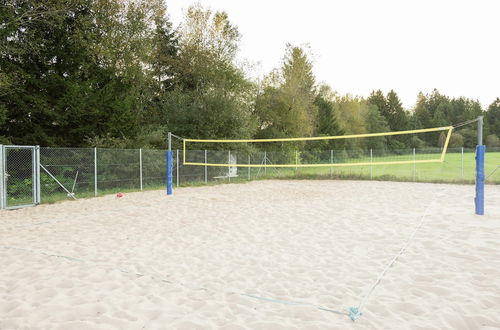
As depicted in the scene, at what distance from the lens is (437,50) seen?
17.8 meters

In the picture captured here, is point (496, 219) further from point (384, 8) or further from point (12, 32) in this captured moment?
point (12, 32)

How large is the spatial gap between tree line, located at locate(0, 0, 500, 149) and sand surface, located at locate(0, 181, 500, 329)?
20.3ft

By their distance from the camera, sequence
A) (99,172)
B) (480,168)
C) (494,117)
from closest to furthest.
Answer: (480,168) < (99,172) < (494,117)

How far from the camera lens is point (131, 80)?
14398 mm

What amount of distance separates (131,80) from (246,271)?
1319cm

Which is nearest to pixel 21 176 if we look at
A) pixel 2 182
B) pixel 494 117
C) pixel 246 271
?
pixel 2 182

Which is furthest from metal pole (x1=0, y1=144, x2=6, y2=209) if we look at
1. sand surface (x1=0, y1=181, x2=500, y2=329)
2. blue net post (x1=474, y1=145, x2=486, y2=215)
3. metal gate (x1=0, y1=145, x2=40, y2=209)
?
A: blue net post (x1=474, y1=145, x2=486, y2=215)

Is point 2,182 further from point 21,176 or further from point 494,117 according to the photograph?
point 494,117

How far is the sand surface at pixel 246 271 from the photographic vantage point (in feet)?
7.67

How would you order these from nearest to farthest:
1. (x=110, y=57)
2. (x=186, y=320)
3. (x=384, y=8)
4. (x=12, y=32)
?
(x=186, y=320), (x=12, y=32), (x=384, y=8), (x=110, y=57)

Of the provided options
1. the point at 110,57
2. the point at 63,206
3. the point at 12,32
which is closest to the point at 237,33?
the point at 110,57

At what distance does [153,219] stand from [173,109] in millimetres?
11294

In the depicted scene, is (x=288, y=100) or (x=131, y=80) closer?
→ (x=131, y=80)

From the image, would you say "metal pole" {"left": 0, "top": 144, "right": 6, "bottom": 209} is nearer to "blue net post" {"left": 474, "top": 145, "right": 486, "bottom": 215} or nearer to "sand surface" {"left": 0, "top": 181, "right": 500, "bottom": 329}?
"sand surface" {"left": 0, "top": 181, "right": 500, "bottom": 329}
